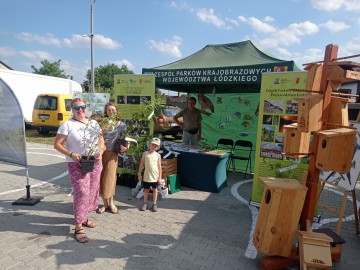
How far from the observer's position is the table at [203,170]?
5.66 metres

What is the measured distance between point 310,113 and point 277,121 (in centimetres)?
169

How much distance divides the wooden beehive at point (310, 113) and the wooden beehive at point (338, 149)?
134mm

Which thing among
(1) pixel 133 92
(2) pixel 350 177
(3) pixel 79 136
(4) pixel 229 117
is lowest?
(2) pixel 350 177

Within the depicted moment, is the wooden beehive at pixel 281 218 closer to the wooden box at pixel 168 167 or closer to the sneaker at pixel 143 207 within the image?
the sneaker at pixel 143 207

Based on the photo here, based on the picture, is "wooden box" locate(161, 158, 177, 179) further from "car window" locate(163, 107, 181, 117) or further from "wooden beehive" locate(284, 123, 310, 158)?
"car window" locate(163, 107, 181, 117)

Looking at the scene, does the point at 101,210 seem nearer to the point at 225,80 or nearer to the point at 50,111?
the point at 225,80

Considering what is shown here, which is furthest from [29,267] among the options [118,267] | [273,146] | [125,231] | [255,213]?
[273,146]

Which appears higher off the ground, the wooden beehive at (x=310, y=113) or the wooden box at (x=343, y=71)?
the wooden box at (x=343, y=71)

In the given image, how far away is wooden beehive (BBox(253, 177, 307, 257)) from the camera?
292 centimetres

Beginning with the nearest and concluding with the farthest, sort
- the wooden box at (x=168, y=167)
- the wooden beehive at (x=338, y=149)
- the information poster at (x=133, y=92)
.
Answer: the wooden beehive at (x=338, y=149) < the wooden box at (x=168, y=167) < the information poster at (x=133, y=92)

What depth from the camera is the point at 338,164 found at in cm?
279

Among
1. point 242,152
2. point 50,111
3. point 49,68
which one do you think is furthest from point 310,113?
point 49,68

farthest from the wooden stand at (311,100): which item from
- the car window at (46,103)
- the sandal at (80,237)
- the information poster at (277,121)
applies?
the car window at (46,103)

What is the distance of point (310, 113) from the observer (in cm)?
280
